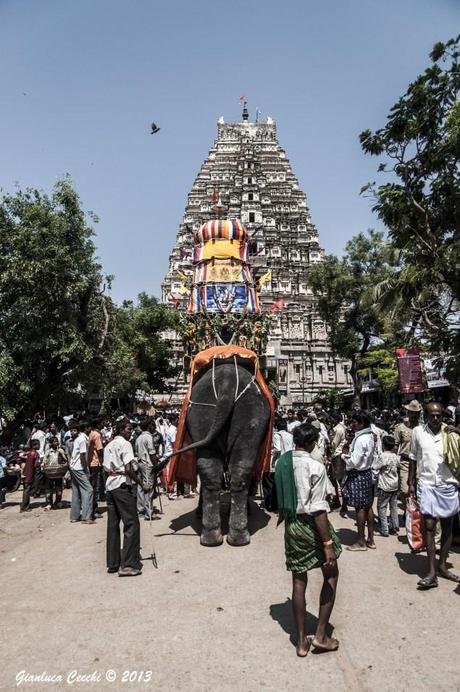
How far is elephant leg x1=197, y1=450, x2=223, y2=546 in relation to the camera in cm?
596

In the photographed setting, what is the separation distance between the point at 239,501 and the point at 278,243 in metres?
50.4

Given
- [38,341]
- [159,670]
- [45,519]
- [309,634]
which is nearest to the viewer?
[159,670]

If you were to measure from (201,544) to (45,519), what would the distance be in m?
3.55

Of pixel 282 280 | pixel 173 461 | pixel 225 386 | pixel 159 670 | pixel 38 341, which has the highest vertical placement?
pixel 282 280

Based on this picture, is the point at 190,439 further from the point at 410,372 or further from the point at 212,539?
the point at 410,372

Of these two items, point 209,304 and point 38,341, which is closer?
point 209,304

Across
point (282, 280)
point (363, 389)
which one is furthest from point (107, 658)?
point (282, 280)

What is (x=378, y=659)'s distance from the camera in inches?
130

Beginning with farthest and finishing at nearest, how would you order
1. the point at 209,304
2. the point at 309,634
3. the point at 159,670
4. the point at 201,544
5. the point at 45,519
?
the point at 209,304 → the point at 45,519 → the point at 201,544 → the point at 309,634 → the point at 159,670

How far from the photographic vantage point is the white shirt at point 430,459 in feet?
15.6

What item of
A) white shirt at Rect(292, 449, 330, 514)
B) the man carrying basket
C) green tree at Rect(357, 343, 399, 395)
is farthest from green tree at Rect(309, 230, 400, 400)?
white shirt at Rect(292, 449, 330, 514)

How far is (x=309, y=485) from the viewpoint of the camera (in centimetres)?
347

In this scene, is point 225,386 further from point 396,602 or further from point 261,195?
point 261,195

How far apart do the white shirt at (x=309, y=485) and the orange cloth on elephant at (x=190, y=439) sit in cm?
335
